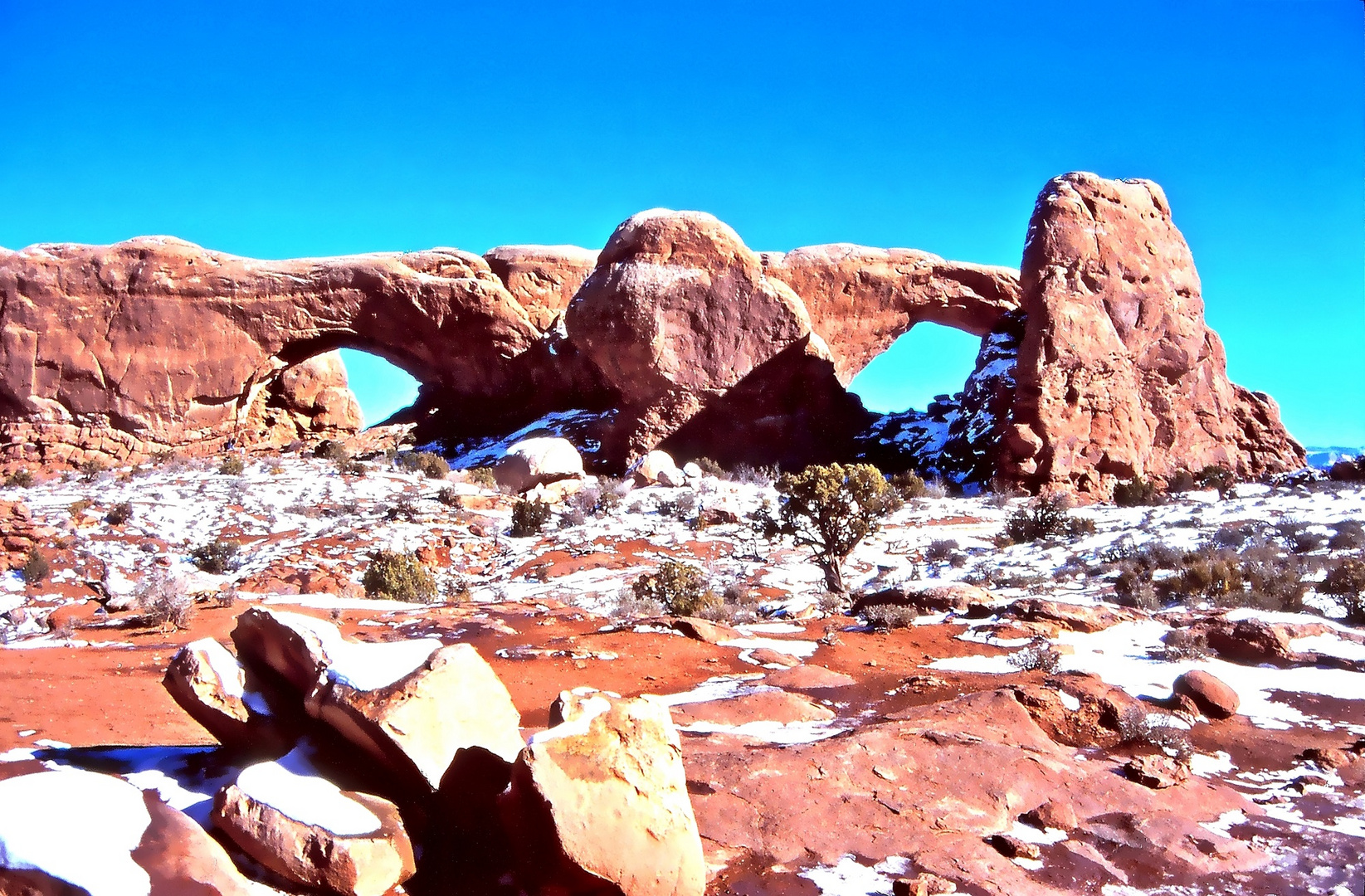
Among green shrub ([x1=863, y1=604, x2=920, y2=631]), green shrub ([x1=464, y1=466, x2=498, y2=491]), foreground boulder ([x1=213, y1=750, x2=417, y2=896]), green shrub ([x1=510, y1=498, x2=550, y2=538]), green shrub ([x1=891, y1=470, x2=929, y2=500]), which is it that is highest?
green shrub ([x1=891, y1=470, x2=929, y2=500])

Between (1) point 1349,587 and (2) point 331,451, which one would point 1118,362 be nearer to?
(1) point 1349,587

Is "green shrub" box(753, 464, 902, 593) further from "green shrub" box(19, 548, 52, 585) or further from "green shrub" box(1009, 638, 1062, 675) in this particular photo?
"green shrub" box(19, 548, 52, 585)

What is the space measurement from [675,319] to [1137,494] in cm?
1015

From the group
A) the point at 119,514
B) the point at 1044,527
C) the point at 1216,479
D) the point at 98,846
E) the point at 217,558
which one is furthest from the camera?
the point at 1216,479

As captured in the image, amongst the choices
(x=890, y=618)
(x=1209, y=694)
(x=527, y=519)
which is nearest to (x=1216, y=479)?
(x=890, y=618)

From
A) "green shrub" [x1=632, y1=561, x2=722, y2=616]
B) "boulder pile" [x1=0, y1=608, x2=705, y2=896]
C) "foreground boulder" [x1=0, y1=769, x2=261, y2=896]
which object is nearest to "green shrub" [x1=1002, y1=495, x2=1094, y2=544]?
"green shrub" [x1=632, y1=561, x2=722, y2=616]

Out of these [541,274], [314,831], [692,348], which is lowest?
[314,831]

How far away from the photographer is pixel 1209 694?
→ 6270mm

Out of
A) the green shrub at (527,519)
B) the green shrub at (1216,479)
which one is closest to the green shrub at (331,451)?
the green shrub at (527,519)

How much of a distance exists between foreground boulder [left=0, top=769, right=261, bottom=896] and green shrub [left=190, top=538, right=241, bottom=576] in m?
10.6

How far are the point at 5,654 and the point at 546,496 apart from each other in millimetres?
11359

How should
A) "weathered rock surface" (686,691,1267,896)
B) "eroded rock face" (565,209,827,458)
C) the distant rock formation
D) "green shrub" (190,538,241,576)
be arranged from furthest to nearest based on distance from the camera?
1. "eroded rock face" (565,209,827,458)
2. the distant rock formation
3. "green shrub" (190,538,241,576)
4. "weathered rock surface" (686,691,1267,896)

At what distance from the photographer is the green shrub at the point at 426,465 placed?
20141 mm

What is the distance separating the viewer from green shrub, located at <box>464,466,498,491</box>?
19.0 meters
